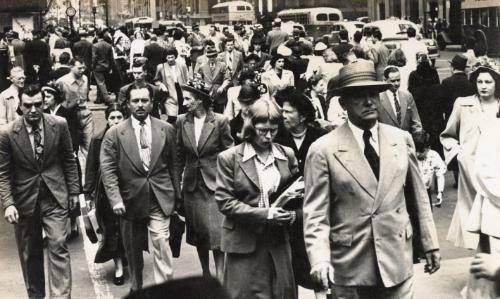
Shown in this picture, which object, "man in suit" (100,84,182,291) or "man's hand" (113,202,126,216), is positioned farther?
"man in suit" (100,84,182,291)

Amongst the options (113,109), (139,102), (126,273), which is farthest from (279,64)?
(139,102)

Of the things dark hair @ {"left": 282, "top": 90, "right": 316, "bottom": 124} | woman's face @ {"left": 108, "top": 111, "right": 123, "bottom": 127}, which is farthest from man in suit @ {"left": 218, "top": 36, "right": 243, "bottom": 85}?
dark hair @ {"left": 282, "top": 90, "right": 316, "bottom": 124}

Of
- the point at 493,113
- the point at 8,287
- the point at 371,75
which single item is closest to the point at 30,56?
the point at 8,287

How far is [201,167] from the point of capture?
827 centimetres

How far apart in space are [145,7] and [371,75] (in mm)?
84384

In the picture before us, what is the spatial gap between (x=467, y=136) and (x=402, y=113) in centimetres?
140

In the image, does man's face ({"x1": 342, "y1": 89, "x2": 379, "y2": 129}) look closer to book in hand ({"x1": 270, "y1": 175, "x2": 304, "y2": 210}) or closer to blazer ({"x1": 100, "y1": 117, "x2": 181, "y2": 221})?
book in hand ({"x1": 270, "y1": 175, "x2": 304, "y2": 210})

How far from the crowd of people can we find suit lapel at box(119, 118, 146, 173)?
0.01 m

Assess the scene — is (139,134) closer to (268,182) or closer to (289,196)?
(268,182)

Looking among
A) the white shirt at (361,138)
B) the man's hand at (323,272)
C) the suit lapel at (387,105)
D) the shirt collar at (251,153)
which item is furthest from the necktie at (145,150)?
the man's hand at (323,272)

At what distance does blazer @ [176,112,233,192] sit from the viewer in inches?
325

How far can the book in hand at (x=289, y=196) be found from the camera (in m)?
6.17

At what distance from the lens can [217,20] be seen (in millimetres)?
56719

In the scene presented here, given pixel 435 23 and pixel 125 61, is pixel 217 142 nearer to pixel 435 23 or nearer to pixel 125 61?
pixel 125 61
